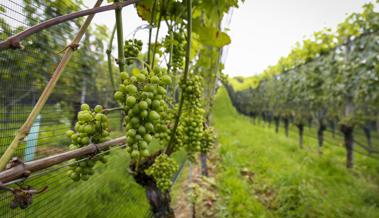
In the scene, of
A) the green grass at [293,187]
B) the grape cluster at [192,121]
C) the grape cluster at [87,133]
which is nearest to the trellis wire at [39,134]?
the grape cluster at [192,121]

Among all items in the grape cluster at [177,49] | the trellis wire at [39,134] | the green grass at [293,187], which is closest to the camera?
the grape cluster at [177,49]

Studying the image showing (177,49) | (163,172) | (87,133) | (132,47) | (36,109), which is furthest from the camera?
(163,172)

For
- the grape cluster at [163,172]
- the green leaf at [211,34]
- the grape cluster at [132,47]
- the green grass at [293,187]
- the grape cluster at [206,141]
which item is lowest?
the green grass at [293,187]

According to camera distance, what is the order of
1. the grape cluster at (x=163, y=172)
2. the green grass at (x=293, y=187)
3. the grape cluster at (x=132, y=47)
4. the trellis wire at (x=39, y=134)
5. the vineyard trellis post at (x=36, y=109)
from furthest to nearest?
the green grass at (x=293, y=187), the trellis wire at (x=39, y=134), the grape cluster at (x=163, y=172), the grape cluster at (x=132, y=47), the vineyard trellis post at (x=36, y=109)

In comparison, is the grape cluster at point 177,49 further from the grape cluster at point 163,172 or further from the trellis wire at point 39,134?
the trellis wire at point 39,134

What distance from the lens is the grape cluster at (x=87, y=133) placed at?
0.77 m

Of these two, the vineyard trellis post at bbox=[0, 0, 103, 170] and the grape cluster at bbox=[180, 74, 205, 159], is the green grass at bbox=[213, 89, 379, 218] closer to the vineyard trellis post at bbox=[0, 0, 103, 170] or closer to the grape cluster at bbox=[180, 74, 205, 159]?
the grape cluster at bbox=[180, 74, 205, 159]

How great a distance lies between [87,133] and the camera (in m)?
0.78

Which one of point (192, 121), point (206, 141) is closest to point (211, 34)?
point (192, 121)

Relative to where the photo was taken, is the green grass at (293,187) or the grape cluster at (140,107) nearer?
the grape cluster at (140,107)

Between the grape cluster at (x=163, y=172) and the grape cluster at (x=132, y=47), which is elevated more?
the grape cluster at (x=132, y=47)

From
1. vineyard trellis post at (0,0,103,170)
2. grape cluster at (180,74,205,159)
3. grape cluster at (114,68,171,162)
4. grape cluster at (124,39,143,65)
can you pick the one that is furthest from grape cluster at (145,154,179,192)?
vineyard trellis post at (0,0,103,170)

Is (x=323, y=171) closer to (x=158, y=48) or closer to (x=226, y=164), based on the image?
(x=226, y=164)

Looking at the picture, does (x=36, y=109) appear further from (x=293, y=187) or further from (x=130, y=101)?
(x=293, y=187)
